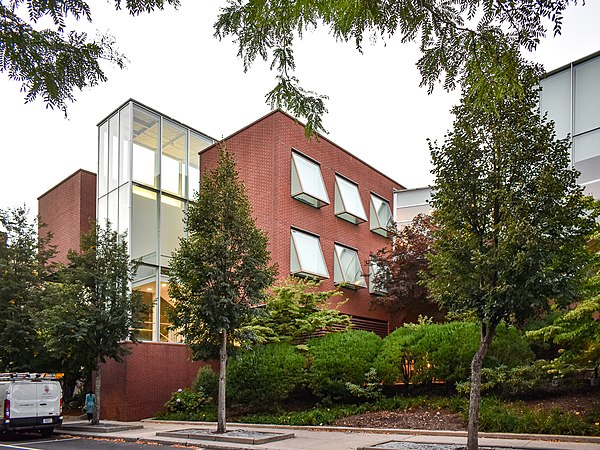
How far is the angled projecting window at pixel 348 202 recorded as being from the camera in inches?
1079

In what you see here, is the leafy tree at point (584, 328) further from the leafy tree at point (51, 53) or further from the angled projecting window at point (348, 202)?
the angled projecting window at point (348, 202)

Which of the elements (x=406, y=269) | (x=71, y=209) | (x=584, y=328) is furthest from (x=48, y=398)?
(x=584, y=328)

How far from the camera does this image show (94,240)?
2220 centimetres

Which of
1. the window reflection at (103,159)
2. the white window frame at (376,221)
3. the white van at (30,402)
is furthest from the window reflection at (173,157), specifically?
the white van at (30,402)

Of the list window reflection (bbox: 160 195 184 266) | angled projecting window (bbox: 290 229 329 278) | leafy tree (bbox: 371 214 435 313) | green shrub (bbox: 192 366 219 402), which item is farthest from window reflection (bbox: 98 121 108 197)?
leafy tree (bbox: 371 214 435 313)

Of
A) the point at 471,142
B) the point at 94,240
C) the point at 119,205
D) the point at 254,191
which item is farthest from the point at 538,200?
the point at 119,205

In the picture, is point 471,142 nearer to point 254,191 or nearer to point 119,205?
point 254,191

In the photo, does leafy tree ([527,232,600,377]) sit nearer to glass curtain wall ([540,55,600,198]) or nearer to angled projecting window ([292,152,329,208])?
glass curtain wall ([540,55,600,198])

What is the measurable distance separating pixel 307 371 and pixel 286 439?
4.34m

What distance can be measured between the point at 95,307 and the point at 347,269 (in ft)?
36.5

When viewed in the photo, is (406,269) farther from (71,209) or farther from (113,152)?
(71,209)

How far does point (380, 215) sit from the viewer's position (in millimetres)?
31016

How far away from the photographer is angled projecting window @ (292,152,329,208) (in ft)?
81.0

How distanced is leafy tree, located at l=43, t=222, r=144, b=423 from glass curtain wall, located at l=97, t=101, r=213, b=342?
12.0 feet
